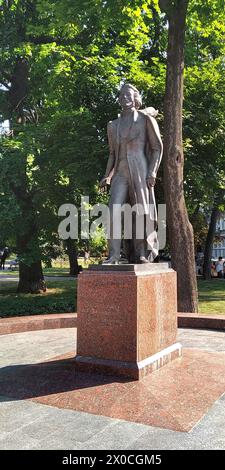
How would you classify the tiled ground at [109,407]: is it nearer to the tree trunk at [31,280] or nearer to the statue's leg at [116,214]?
the statue's leg at [116,214]

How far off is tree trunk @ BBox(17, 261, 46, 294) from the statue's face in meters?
13.8

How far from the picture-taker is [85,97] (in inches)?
639

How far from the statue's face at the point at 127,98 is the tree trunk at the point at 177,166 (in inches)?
213

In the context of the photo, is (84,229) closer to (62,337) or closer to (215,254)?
(62,337)

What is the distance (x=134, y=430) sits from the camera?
4094 mm

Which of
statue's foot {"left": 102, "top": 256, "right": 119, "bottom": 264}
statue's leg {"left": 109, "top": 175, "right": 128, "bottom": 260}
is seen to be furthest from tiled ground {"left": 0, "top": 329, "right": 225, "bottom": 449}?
statue's leg {"left": 109, "top": 175, "right": 128, "bottom": 260}

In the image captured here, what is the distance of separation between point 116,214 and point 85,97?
35.8 feet

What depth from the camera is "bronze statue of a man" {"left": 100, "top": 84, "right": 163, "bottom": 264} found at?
21.5 feet

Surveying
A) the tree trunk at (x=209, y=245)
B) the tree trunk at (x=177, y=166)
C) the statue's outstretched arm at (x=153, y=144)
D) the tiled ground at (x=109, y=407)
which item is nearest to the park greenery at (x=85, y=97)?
the tree trunk at (x=177, y=166)

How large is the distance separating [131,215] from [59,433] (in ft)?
11.0

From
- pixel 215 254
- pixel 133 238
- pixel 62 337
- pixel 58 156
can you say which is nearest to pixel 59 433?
pixel 133 238

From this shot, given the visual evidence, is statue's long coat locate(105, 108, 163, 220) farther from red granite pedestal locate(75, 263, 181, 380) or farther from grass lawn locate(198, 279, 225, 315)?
grass lawn locate(198, 279, 225, 315)

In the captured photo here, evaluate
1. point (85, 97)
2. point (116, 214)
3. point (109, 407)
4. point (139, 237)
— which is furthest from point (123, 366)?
point (85, 97)

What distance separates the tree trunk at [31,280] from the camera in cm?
1977
